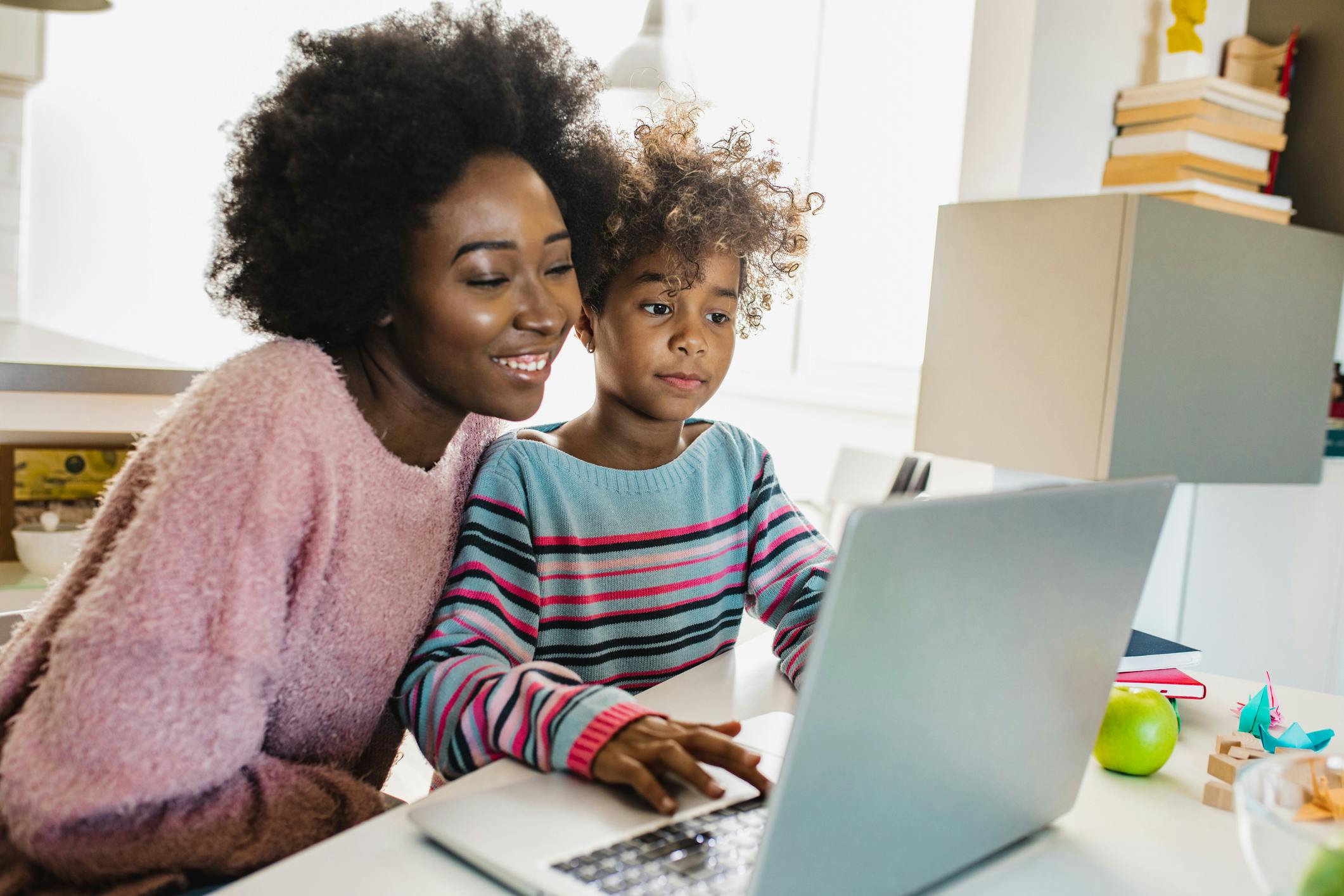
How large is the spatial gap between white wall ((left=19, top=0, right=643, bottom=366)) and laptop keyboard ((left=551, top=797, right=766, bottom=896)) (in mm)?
4275

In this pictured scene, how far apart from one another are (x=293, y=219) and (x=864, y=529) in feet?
2.01

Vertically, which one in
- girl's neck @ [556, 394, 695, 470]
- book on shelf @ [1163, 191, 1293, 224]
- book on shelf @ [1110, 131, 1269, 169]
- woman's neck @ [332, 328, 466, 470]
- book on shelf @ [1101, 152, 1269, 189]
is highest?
book on shelf @ [1110, 131, 1269, 169]

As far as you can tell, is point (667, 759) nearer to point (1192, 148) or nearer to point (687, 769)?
point (687, 769)

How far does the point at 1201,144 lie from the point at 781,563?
4.23 ft

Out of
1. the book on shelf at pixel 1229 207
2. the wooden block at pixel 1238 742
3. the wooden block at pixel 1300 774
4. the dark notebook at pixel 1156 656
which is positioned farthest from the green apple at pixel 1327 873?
the book on shelf at pixel 1229 207

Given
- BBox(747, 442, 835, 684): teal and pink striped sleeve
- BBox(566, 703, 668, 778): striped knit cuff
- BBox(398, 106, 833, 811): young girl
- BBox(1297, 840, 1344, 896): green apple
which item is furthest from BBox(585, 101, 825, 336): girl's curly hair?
BBox(1297, 840, 1344, 896): green apple

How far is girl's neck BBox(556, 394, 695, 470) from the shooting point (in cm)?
118

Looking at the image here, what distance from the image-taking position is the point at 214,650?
2.28 feet

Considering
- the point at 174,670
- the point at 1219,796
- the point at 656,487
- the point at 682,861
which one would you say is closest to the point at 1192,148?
the point at 656,487

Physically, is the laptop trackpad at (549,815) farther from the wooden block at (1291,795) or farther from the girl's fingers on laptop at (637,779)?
the wooden block at (1291,795)

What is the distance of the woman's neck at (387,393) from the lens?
0.91m

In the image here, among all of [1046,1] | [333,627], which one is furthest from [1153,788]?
[1046,1]

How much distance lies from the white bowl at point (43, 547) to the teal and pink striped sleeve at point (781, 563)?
1039 millimetres

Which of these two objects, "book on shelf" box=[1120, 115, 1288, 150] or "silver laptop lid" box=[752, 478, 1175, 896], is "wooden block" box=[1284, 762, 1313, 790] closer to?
"silver laptop lid" box=[752, 478, 1175, 896]
